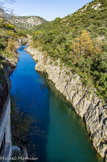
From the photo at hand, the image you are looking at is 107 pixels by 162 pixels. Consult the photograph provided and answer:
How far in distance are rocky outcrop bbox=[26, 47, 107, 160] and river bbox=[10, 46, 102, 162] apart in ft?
3.04

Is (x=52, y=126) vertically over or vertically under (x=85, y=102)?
under

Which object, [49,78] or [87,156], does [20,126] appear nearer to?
[87,156]

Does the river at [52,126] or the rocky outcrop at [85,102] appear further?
the rocky outcrop at [85,102]

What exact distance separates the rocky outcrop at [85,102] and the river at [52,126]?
93cm

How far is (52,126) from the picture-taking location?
43.6ft

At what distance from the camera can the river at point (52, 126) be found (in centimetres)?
1040

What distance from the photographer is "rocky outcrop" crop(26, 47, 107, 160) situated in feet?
34.8

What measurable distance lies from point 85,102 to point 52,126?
17.4 feet

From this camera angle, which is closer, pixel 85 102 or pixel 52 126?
pixel 52 126

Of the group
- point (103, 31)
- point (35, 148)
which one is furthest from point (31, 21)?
point (35, 148)

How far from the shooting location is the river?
1040 centimetres

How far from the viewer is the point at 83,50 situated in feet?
61.5

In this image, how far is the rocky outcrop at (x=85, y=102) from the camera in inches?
417

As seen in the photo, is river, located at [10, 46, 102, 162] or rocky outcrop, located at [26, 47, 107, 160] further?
rocky outcrop, located at [26, 47, 107, 160]
